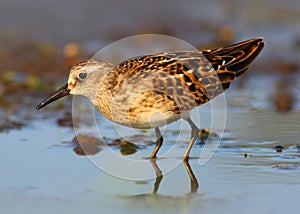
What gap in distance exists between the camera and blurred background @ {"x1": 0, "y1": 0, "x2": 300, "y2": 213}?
22.6ft

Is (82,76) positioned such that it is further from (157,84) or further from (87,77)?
(157,84)

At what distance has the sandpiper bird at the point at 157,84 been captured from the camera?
791 centimetres

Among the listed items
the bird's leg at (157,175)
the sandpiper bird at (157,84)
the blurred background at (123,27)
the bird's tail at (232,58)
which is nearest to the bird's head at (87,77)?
the sandpiper bird at (157,84)

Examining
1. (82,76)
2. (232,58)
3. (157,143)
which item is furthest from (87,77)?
(232,58)

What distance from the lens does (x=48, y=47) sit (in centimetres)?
1355

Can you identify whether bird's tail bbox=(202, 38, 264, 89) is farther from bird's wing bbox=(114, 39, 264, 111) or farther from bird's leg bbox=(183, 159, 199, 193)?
bird's leg bbox=(183, 159, 199, 193)

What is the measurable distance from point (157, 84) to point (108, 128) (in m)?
1.96

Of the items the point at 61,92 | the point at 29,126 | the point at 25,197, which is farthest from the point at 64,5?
the point at 25,197

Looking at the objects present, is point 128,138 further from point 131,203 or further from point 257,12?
point 257,12

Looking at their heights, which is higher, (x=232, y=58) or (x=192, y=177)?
(x=232, y=58)


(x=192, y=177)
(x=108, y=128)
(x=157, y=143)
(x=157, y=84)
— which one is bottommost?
(x=108, y=128)

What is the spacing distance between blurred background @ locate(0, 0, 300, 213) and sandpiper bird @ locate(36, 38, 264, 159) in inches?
24.9

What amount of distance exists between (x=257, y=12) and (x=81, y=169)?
30.5ft

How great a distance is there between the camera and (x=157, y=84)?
7926 millimetres
